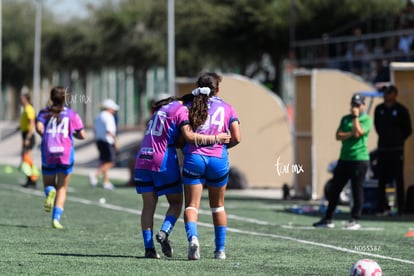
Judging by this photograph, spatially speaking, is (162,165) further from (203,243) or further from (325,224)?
(325,224)

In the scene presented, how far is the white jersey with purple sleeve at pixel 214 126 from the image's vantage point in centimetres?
1170

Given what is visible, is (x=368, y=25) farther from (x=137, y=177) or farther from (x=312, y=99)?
(x=137, y=177)

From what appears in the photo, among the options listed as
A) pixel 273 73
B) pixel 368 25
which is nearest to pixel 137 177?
pixel 368 25

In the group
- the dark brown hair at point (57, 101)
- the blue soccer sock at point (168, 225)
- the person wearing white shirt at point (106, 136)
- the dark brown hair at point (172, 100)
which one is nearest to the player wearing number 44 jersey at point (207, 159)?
the dark brown hair at point (172, 100)

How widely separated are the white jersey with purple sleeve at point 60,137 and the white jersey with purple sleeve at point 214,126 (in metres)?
4.12

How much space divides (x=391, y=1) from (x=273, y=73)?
9.63 metres

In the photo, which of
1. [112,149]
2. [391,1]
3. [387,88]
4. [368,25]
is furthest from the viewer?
[391,1]

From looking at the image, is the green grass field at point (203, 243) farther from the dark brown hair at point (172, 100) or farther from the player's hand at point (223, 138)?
the dark brown hair at point (172, 100)

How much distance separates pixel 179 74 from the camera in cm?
6109

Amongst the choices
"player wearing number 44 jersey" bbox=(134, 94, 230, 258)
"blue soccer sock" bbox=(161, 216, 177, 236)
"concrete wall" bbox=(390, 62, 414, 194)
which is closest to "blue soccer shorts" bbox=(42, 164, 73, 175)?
"player wearing number 44 jersey" bbox=(134, 94, 230, 258)

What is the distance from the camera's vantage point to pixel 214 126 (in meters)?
11.7

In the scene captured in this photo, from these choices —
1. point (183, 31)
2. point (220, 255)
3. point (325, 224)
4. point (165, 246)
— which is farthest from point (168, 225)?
point (183, 31)

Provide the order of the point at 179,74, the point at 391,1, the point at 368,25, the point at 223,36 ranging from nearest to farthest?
the point at 368,25, the point at 391,1, the point at 223,36, the point at 179,74

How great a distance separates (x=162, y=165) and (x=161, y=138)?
0.88 ft
